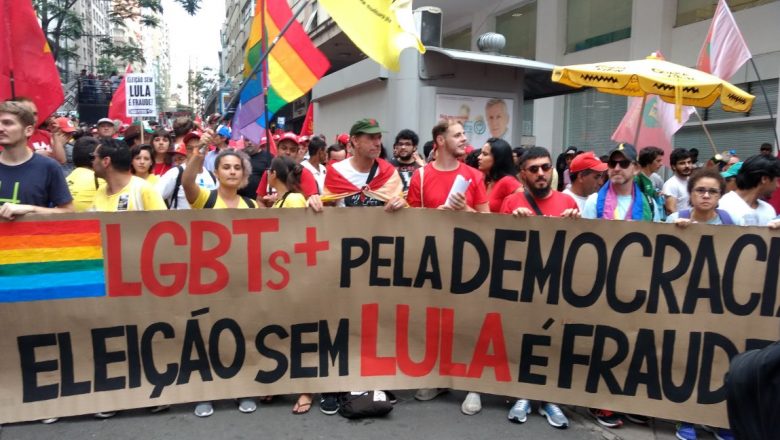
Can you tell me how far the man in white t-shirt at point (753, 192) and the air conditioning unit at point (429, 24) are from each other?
21.8ft

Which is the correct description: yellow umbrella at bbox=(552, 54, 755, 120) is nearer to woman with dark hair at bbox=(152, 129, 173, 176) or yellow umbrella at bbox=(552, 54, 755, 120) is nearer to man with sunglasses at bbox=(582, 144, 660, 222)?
man with sunglasses at bbox=(582, 144, 660, 222)

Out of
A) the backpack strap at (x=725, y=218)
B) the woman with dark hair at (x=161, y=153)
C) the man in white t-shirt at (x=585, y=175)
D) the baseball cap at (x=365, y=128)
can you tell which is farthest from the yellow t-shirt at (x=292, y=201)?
the backpack strap at (x=725, y=218)

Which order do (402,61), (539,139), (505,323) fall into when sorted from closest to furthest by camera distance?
1. (505,323)
2. (402,61)
3. (539,139)

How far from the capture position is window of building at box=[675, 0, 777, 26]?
10998mm

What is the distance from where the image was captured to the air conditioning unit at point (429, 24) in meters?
9.95

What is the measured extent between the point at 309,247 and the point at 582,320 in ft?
5.75

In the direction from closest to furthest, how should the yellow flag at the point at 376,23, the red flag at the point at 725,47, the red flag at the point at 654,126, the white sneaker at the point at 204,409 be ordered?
the white sneaker at the point at 204,409 → the yellow flag at the point at 376,23 → the red flag at the point at 725,47 → the red flag at the point at 654,126

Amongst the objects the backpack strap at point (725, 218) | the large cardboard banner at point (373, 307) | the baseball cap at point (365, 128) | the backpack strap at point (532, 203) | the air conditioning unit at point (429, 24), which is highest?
the air conditioning unit at point (429, 24)

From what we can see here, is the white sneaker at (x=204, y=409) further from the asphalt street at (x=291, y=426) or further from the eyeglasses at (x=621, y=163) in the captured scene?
the eyeglasses at (x=621, y=163)

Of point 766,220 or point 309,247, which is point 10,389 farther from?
point 766,220

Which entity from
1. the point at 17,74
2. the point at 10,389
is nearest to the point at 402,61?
the point at 17,74

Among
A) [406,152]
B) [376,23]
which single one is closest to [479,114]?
[406,152]

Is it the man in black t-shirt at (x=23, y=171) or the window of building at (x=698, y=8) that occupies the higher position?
the window of building at (x=698, y=8)

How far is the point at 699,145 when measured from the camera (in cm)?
1208
